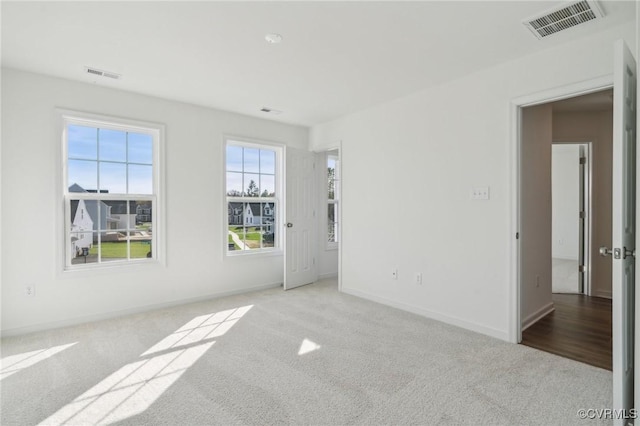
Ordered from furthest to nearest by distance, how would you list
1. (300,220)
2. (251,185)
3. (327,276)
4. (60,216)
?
(327,276) < (300,220) < (251,185) < (60,216)

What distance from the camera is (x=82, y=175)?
12.1 ft

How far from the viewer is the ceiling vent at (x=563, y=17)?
88.6 inches

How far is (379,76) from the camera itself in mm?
3416

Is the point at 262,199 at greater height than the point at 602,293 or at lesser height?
greater

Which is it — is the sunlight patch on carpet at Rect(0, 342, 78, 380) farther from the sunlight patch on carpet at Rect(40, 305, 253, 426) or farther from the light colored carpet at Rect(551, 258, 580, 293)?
the light colored carpet at Rect(551, 258, 580, 293)

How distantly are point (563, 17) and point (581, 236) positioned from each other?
373cm

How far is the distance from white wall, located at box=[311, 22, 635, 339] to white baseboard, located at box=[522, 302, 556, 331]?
560 mm

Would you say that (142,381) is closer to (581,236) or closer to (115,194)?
(115,194)

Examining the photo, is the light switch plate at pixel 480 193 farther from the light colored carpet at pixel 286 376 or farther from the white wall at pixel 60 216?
the white wall at pixel 60 216

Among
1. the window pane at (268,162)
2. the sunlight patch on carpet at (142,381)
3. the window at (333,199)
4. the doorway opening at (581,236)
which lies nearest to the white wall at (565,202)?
the doorway opening at (581,236)

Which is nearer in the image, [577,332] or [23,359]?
[23,359]

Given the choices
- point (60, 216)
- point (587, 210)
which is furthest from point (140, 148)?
point (587, 210)

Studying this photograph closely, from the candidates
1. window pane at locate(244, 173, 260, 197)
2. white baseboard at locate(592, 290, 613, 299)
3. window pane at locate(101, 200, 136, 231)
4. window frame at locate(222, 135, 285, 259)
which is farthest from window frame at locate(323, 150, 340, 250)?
white baseboard at locate(592, 290, 613, 299)

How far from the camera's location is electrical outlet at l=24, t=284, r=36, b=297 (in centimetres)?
332
